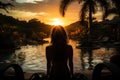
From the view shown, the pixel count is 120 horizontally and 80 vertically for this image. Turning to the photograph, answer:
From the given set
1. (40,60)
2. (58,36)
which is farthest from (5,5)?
(58,36)

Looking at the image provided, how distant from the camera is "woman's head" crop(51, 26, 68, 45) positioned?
4461 millimetres

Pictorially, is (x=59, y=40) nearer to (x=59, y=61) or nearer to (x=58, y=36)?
(x=58, y=36)

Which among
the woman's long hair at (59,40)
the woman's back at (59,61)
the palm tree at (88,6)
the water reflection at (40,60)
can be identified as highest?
the palm tree at (88,6)

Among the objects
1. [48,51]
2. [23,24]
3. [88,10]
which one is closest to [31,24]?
[23,24]

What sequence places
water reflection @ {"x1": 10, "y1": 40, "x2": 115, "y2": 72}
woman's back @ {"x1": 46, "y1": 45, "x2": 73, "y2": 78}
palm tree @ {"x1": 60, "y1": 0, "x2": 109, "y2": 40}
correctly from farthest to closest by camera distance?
palm tree @ {"x1": 60, "y1": 0, "x2": 109, "y2": 40} < water reflection @ {"x1": 10, "y1": 40, "x2": 115, "y2": 72} < woman's back @ {"x1": 46, "y1": 45, "x2": 73, "y2": 78}

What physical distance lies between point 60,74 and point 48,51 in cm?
44

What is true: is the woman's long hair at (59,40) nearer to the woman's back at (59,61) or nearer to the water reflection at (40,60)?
the woman's back at (59,61)

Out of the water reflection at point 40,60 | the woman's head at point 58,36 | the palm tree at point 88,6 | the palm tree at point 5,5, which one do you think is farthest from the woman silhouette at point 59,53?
the palm tree at point 5,5

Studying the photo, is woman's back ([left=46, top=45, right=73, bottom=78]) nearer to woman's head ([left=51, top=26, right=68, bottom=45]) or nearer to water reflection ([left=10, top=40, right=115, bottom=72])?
woman's head ([left=51, top=26, right=68, bottom=45])

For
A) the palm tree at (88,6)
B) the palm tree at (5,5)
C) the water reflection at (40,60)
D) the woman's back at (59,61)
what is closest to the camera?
the woman's back at (59,61)

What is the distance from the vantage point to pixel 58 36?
14.6 ft

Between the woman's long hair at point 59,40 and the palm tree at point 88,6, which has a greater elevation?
the palm tree at point 88,6

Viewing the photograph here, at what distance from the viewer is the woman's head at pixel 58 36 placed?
4.46m

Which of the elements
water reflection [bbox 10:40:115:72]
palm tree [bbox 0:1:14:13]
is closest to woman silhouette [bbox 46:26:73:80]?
water reflection [bbox 10:40:115:72]
